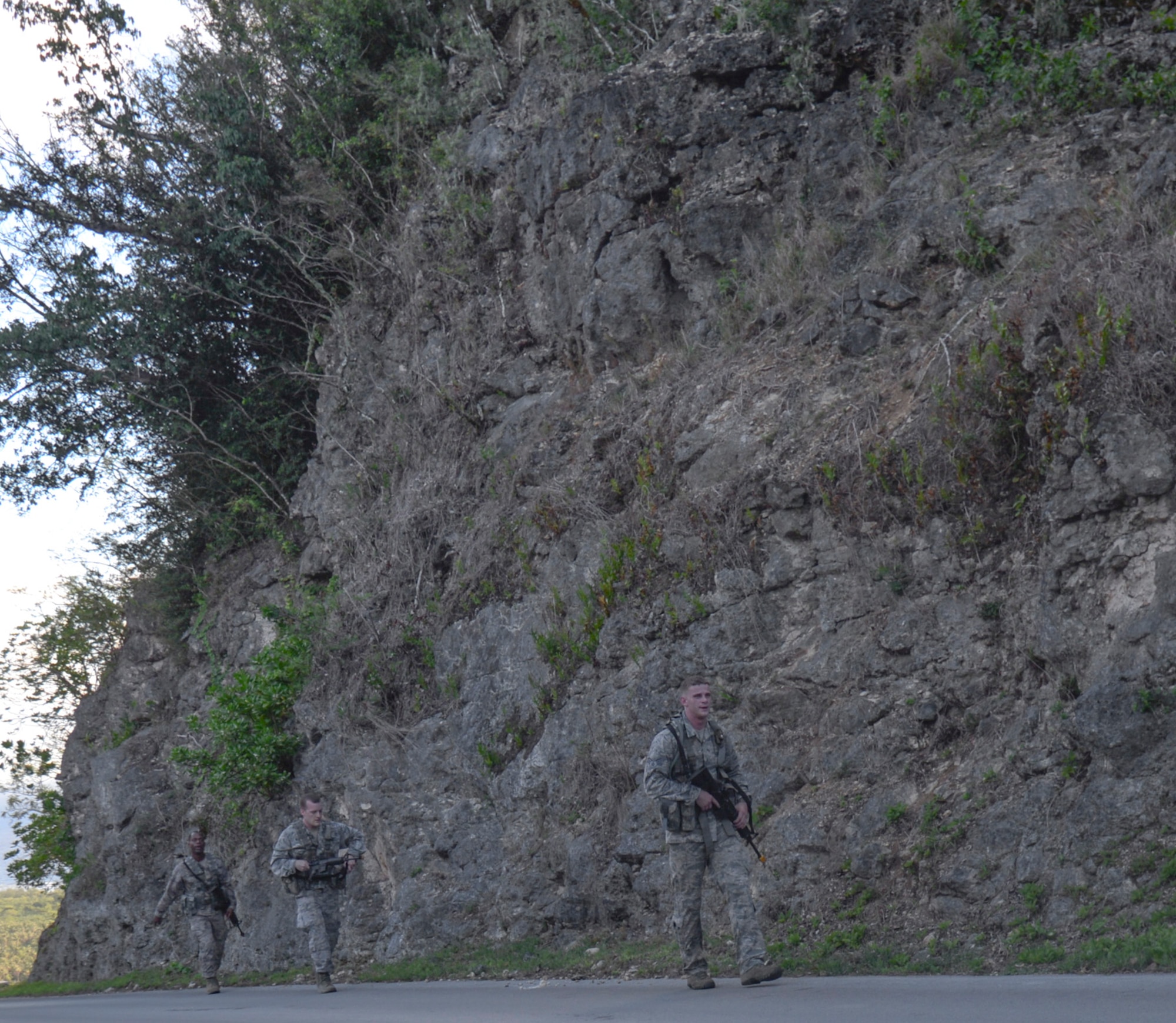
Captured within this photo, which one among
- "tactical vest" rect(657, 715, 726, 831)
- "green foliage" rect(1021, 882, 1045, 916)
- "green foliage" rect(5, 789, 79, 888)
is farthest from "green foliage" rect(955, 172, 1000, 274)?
"green foliage" rect(5, 789, 79, 888)

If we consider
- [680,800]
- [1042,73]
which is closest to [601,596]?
[680,800]

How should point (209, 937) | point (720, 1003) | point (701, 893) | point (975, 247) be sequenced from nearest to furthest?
point (720, 1003), point (701, 893), point (975, 247), point (209, 937)

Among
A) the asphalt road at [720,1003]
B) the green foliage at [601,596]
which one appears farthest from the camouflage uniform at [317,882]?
the green foliage at [601,596]

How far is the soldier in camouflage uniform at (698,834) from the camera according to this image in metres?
7.36

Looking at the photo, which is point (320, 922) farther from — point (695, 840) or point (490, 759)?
point (695, 840)

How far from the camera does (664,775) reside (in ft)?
25.7

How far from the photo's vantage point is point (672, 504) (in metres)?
12.5

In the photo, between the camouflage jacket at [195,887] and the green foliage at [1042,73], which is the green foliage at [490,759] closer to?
the camouflage jacket at [195,887]

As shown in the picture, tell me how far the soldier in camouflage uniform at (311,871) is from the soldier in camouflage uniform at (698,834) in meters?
4.79

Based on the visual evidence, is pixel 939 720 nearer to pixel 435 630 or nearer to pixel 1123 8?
pixel 435 630

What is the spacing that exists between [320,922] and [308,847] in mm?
754

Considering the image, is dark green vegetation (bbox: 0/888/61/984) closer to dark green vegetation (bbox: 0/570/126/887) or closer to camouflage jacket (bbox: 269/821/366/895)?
dark green vegetation (bbox: 0/570/126/887)

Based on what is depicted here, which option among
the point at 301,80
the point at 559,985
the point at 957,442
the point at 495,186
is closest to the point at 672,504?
the point at 957,442

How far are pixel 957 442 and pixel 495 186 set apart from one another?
10875mm
